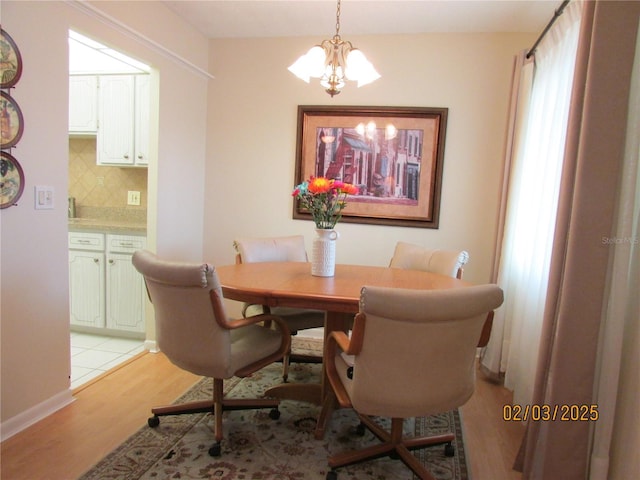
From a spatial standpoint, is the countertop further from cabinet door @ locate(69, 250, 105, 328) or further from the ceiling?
the ceiling

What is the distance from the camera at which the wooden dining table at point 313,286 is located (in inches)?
73.0

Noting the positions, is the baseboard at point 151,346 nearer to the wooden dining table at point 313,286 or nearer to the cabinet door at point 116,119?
the wooden dining table at point 313,286

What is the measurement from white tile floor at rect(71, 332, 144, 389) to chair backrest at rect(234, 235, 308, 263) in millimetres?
1255

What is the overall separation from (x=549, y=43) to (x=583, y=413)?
2.12m

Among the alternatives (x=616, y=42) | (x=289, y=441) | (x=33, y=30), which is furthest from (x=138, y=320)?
(x=616, y=42)

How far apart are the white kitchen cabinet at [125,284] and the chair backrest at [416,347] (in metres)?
2.35

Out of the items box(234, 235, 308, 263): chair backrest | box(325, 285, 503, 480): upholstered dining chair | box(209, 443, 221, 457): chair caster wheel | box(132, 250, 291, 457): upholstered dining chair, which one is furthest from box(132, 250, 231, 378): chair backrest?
box(234, 235, 308, 263): chair backrest

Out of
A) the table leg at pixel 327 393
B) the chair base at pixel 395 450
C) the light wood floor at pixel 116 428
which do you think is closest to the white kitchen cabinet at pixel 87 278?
the light wood floor at pixel 116 428

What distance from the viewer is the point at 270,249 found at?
2941 mm

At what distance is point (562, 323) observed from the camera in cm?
154

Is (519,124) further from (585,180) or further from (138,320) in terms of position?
(138,320)

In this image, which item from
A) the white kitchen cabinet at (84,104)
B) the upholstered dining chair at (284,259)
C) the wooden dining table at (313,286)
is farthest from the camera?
the white kitchen cabinet at (84,104)

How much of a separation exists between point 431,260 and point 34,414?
243 cm

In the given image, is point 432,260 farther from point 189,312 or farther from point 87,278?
point 87,278
